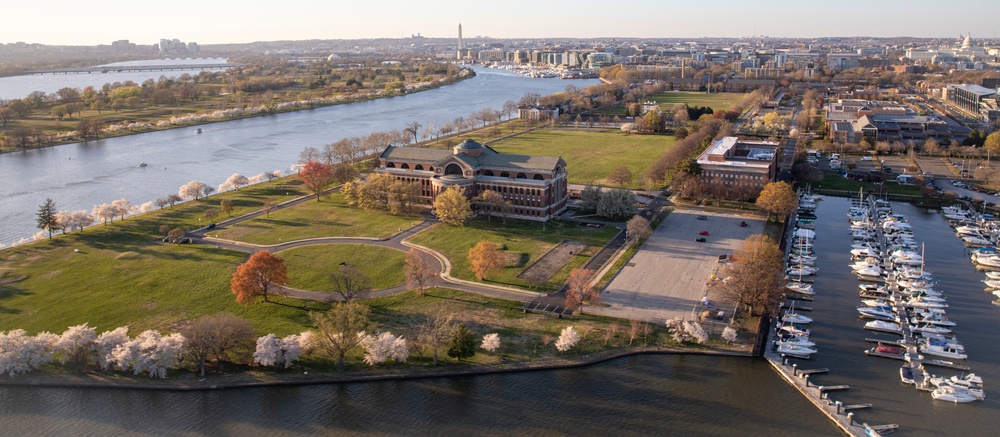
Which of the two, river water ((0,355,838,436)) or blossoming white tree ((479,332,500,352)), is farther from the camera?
blossoming white tree ((479,332,500,352))

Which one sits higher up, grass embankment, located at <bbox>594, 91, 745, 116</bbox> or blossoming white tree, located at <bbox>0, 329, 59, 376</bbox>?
grass embankment, located at <bbox>594, 91, 745, 116</bbox>

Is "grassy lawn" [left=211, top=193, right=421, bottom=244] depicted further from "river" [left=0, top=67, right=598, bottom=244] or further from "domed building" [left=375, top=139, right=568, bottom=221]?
"river" [left=0, top=67, right=598, bottom=244]

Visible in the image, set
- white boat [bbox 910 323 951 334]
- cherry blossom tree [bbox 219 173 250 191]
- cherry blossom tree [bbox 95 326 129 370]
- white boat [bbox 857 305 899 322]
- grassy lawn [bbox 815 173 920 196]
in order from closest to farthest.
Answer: cherry blossom tree [bbox 95 326 129 370], white boat [bbox 910 323 951 334], white boat [bbox 857 305 899 322], cherry blossom tree [bbox 219 173 250 191], grassy lawn [bbox 815 173 920 196]

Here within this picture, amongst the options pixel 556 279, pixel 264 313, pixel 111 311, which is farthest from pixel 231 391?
pixel 556 279

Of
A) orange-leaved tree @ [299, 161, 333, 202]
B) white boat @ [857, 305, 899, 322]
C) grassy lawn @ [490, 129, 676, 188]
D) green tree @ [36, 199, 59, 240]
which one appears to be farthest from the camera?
grassy lawn @ [490, 129, 676, 188]

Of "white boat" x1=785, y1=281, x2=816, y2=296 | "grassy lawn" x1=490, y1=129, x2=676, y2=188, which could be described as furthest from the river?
"white boat" x1=785, y1=281, x2=816, y2=296

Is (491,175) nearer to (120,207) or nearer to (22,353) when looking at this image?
(120,207)

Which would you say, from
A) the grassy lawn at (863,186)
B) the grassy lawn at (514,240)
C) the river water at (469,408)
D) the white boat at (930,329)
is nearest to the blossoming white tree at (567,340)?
the river water at (469,408)

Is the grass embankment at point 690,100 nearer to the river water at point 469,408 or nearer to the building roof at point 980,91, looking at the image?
the building roof at point 980,91

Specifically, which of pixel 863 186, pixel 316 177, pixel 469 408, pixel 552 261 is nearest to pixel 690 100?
pixel 863 186
